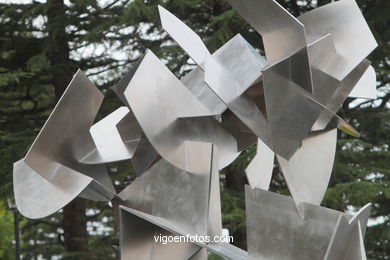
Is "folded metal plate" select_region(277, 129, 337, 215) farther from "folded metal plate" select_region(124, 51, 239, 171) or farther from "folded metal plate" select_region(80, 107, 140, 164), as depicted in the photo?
"folded metal plate" select_region(80, 107, 140, 164)

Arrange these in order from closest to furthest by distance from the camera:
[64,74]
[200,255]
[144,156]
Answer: [200,255] < [144,156] < [64,74]

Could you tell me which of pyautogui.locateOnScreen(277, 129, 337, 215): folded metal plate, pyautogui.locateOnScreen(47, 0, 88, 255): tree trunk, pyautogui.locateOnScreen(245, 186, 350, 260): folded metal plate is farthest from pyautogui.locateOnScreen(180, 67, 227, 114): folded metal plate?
pyautogui.locateOnScreen(47, 0, 88, 255): tree trunk

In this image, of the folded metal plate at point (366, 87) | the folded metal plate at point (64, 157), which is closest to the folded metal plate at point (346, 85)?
the folded metal plate at point (366, 87)

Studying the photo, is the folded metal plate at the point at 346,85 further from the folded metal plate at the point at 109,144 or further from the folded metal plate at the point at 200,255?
the folded metal plate at the point at 109,144

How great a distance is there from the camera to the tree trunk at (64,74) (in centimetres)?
1241

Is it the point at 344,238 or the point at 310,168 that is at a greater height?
Answer: the point at 310,168

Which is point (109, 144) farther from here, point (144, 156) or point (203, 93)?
point (203, 93)

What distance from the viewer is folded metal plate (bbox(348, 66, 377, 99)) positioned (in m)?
6.39

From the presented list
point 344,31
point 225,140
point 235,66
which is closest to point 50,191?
point 225,140

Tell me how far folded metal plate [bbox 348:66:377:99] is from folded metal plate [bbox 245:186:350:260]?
51.4 inches

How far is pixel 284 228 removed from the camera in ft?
18.0

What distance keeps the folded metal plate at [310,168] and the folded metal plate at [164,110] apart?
0.74m

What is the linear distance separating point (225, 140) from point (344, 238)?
141 cm

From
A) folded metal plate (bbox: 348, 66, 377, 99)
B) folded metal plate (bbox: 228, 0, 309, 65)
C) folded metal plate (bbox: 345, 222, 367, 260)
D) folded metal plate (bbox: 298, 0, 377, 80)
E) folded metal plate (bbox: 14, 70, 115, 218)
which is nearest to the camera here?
folded metal plate (bbox: 228, 0, 309, 65)
